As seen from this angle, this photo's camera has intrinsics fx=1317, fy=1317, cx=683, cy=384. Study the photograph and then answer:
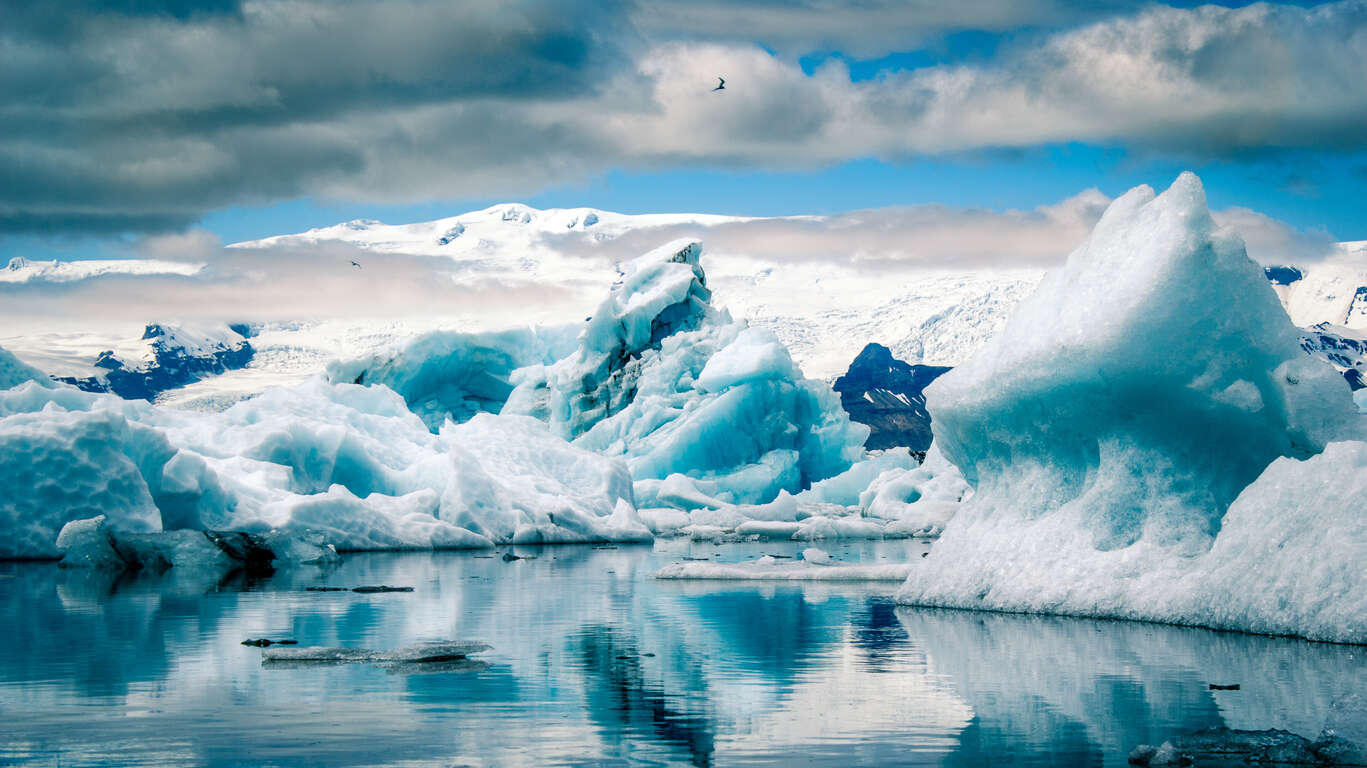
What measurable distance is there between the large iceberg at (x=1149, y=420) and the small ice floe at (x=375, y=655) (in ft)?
19.1

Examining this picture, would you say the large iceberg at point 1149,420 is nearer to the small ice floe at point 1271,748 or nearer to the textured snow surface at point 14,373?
the small ice floe at point 1271,748

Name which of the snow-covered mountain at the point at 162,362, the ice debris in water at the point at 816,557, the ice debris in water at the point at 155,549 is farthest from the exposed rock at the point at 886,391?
the ice debris in water at the point at 155,549

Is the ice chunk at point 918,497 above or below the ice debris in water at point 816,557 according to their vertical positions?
above

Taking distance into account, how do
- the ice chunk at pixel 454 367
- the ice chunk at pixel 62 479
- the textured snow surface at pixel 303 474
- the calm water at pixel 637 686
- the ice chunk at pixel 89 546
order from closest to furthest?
the calm water at pixel 637 686, the ice chunk at pixel 89 546, the ice chunk at pixel 62 479, the textured snow surface at pixel 303 474, the ice chunk at pixel 454 367

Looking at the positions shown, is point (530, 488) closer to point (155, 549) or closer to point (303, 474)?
point (303, 474)

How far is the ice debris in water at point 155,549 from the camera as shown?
70.3 ft

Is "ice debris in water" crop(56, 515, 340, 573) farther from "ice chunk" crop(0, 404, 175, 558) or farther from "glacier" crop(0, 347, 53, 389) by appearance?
"glacier" crop(0, 347, 53, 389)

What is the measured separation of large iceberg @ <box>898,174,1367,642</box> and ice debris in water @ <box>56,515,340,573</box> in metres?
13.3

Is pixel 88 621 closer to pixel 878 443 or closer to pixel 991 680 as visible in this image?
pixel 991 680

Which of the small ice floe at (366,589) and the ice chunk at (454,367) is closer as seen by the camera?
the small ice floe at (366,589)

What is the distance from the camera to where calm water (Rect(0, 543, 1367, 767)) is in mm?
6199

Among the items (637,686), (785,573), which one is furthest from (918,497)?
(637,686)

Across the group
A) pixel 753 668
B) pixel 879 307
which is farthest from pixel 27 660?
pixel 879 307

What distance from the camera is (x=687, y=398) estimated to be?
47.8 meters
